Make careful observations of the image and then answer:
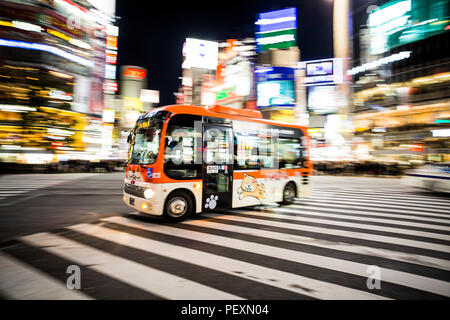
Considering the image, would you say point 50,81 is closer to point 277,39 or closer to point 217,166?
point 277,39

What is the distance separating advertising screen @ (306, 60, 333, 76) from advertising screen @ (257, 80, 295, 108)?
4.72m

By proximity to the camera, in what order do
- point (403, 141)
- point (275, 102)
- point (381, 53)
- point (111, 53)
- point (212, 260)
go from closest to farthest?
point (212, 260) → point (275, 102) → point (403, 141) → point (381, 53) → point (111, 53)

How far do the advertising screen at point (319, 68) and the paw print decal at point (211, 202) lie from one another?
35216mm

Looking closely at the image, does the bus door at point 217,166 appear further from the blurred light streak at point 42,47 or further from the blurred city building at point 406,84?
the blurred light streak at point 42,47

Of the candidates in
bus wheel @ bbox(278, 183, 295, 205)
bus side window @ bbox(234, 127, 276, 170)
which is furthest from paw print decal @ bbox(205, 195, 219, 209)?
bus wheel @ bbox(278, 183, 295, 205)

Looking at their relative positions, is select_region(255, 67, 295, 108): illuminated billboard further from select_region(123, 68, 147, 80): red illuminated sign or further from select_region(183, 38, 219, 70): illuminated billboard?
select_region(123, 68, 147, 80): red illuminated sign

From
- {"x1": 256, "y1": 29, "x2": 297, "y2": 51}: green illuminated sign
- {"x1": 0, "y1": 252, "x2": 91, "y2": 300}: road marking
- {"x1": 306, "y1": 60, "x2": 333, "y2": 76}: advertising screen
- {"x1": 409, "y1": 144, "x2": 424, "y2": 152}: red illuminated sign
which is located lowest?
{"x1": 0, "y1": 252, "x2": 91, "y2": 300}: road marking

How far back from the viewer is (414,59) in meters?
38.5

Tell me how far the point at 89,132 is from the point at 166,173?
43.3 meters

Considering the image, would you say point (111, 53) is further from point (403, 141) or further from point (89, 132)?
point (403, 141)

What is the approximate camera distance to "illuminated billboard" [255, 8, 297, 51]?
36875 millimetres

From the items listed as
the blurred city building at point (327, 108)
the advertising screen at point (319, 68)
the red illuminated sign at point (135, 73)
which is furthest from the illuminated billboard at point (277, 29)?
the red illuminated sign at point (135, 73)

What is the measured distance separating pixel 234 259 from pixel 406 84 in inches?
1841
